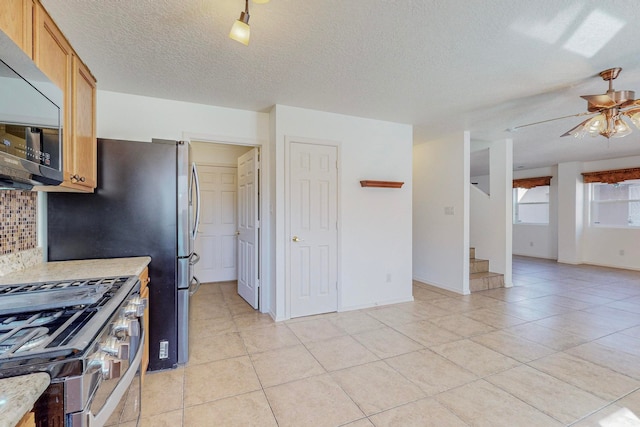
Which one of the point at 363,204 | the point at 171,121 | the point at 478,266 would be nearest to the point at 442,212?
the point at 478,266

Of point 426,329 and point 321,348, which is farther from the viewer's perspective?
point 426,329

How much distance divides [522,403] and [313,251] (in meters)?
2.27

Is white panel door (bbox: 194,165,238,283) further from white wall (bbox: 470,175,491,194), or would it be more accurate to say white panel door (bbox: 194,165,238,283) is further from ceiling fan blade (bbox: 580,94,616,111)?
white wall (bbox: 470,175,491,194)

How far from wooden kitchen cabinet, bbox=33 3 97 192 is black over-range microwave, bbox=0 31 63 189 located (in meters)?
0.24

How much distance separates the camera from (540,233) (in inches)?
314

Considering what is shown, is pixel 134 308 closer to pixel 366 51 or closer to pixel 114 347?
pixel 114 347

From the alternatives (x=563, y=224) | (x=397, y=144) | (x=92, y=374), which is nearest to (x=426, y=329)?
(x=397, y=144)

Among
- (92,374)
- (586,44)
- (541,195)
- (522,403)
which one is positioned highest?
(586,44)

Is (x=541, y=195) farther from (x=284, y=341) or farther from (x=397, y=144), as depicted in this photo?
(x=284, y=341)

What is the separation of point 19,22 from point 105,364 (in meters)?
1.57

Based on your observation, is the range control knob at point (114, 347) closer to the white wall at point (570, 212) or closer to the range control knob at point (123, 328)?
the range control knob at point (123, 328)

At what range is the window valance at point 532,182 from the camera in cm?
766

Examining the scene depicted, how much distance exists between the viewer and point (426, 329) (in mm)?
3148

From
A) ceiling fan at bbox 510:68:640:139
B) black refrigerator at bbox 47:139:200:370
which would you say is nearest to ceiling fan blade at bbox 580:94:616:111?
ceiling fan at bbox 510:68:640:139
